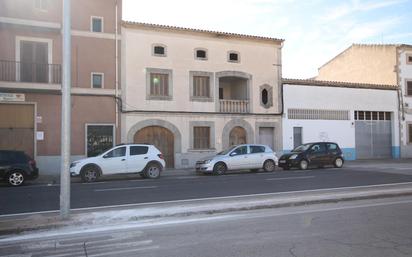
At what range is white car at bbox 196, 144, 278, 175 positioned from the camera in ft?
66.6

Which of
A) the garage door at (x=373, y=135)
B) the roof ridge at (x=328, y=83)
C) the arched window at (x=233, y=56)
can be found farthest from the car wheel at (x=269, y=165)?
the garage door at (x=373, y=135)

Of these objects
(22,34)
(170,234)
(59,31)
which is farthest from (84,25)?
(170,234)

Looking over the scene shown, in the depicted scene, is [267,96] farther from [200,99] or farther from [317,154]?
[317,154]

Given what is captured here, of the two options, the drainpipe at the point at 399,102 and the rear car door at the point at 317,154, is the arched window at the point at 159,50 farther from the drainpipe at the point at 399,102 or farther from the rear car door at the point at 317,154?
the drainpipe at the point at 399,102

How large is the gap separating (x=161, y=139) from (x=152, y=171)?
611 centimetres

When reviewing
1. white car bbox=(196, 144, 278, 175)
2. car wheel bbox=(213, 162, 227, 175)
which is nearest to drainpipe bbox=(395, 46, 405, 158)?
white car bbox=(196, 144, 278, 175)

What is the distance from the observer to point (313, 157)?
903 inches

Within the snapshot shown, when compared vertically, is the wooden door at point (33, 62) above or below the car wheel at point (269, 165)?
above

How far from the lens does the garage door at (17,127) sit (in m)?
21.3

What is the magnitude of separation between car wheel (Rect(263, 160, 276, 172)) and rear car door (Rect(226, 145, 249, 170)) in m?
1.16

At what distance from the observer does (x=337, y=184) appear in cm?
1427

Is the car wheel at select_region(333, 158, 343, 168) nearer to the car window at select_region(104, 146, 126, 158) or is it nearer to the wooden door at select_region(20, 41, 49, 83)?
the car window at select_region(104, 146, 126, 158)

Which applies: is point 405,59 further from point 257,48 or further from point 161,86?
point 161,86

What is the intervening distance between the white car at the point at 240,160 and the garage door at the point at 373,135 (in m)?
12.0
